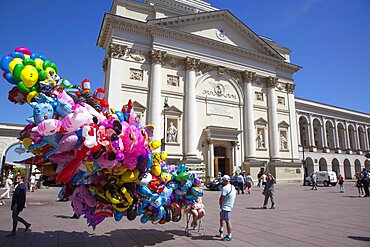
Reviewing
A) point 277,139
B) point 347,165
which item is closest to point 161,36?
point 277,139

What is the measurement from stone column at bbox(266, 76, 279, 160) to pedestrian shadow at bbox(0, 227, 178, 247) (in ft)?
85.3

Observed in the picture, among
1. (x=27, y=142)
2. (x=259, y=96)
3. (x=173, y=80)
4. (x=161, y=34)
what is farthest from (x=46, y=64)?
(x=259, y=96)

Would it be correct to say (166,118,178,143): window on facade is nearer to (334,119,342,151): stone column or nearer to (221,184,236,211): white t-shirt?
(221,184,236,211): white t-shirt

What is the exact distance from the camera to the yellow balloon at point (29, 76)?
4642mm

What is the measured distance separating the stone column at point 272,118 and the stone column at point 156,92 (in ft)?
47.1

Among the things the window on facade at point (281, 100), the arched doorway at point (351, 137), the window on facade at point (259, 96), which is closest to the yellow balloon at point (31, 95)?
the window on facade at point (259, 96)

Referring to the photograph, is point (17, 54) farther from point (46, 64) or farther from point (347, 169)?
point (347, 169)

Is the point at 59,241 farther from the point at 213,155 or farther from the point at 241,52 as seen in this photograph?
the point at 241,52

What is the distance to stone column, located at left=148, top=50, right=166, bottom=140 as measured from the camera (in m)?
24.6

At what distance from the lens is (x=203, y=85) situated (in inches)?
1123

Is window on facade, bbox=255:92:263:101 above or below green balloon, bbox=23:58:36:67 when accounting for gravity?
above

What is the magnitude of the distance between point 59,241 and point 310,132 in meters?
45.1

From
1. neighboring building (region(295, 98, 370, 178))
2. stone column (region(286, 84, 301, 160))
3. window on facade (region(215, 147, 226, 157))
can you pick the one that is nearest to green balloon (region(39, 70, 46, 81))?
window on facade (region(215, 147, 226, 157))

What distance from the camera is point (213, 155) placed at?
1064 inches
